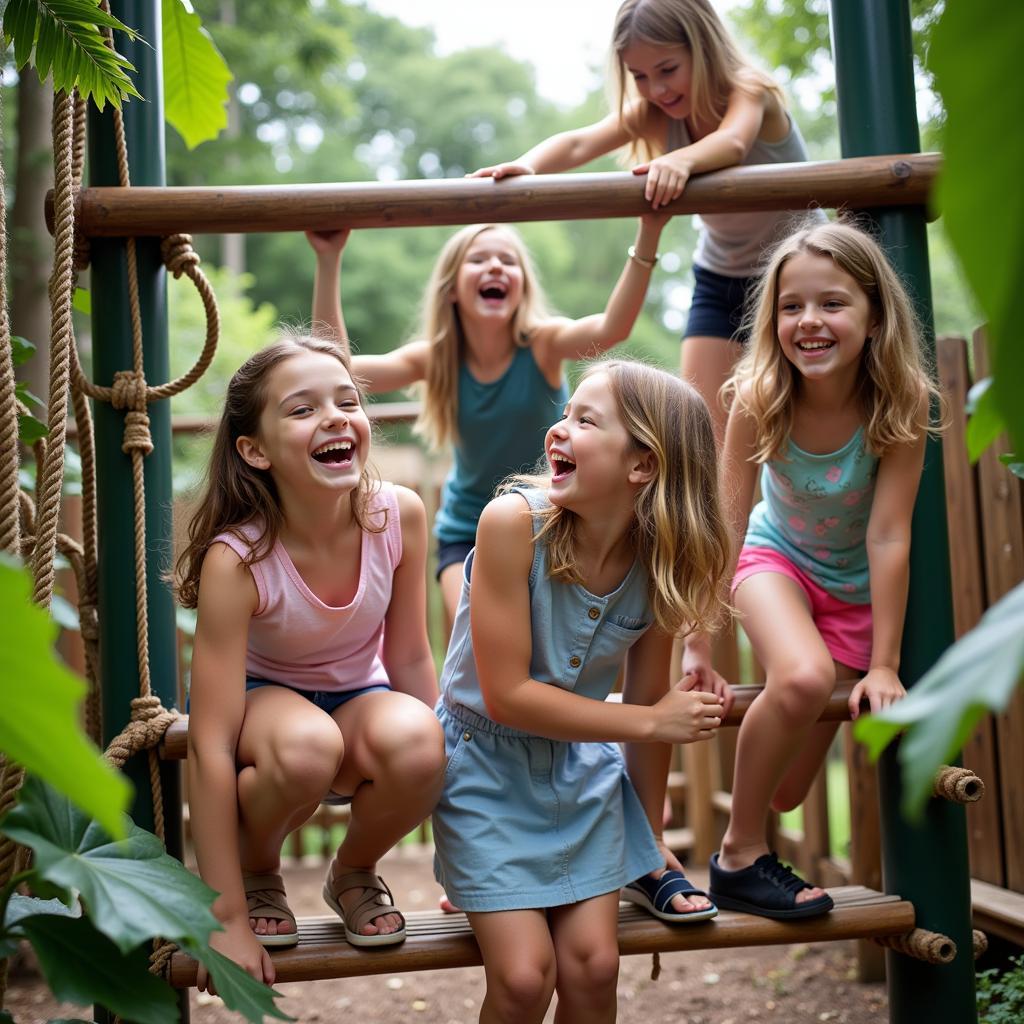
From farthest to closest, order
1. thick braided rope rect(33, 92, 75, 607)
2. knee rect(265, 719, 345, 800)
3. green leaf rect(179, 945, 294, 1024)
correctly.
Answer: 1. knee rect(265, 719, 345, 800)
2. thick braided rope rect(33, 92, 75, 607)
3. green leaf rect(179, 945, 294, 1024)

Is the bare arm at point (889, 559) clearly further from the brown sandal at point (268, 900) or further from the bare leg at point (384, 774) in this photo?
the brown sandal at point (268, 900)

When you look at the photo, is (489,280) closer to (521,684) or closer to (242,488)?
(242,488)

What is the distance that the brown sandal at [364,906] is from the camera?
5.40 feet

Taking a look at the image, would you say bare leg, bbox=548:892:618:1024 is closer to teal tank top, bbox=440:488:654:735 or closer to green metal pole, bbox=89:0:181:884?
teal tank top, bbox=440:488:654:735

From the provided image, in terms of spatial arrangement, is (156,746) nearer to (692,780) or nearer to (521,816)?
(521,816)

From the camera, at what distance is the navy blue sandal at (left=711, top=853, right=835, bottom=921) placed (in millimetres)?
1760

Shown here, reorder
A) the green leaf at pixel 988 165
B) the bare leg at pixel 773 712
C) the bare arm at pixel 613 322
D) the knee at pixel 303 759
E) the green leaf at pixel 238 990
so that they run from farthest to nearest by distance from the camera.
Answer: the bare arm at pixel 613 322 < the bare leg at pixel 773 712 < the knee at pixel 303 759 < the green leaf at pixel 238 990 < the green leaf at pixel 988 165

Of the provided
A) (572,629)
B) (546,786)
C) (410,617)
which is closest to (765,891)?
(546,786)

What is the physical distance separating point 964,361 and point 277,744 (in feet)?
6.25

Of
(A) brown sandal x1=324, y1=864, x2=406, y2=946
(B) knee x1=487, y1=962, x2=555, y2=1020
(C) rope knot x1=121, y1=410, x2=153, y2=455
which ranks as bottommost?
(B) knee x1=487, y1=962, x2=555, y2=1020

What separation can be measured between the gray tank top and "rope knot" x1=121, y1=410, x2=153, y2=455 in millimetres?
1256

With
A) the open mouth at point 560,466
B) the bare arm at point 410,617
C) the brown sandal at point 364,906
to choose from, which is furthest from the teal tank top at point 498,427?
the brown sandal at point 364,906

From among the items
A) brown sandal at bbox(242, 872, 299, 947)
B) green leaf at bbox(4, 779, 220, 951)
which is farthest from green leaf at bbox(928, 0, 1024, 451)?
brown sandal at bbox(242, 872, 299, 947)

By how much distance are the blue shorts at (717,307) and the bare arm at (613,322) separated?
17 centimetres
